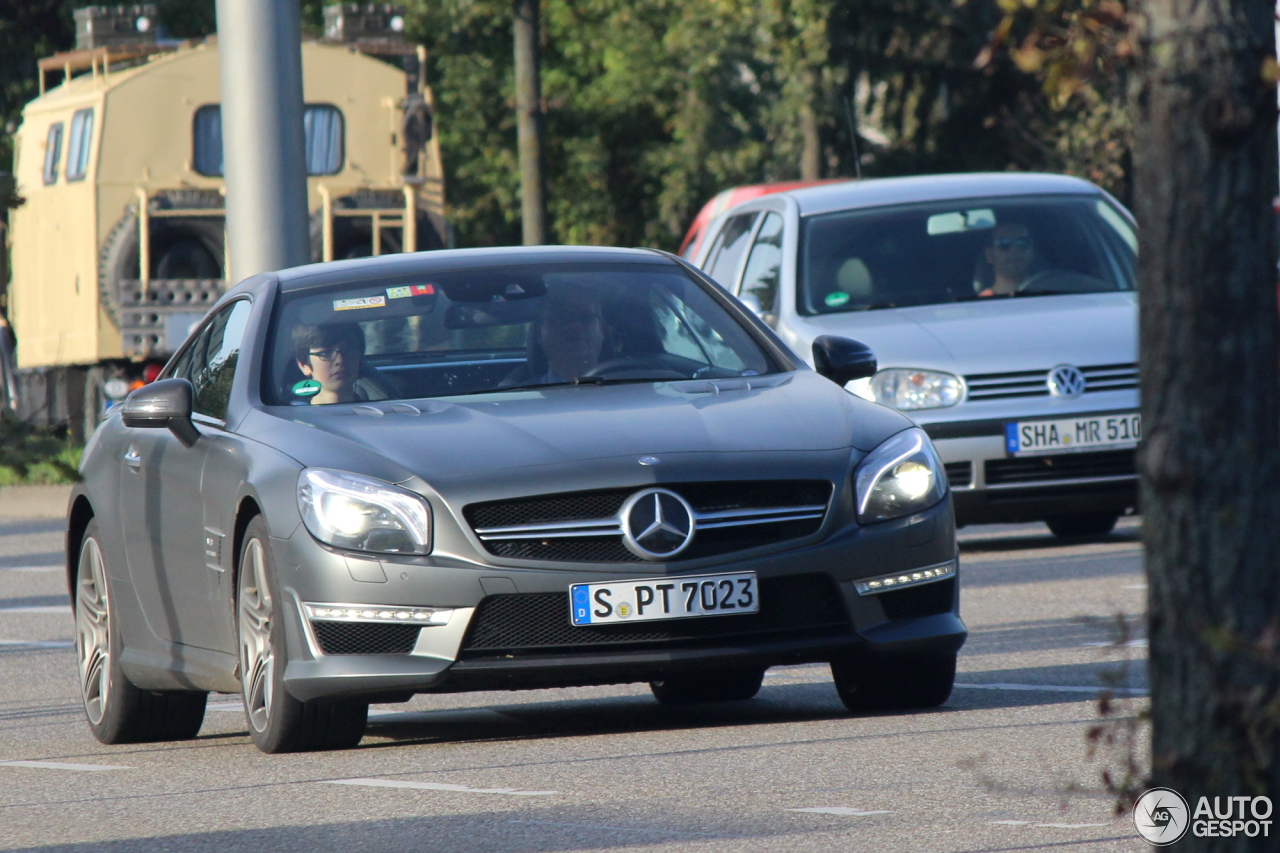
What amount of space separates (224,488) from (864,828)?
265 cm

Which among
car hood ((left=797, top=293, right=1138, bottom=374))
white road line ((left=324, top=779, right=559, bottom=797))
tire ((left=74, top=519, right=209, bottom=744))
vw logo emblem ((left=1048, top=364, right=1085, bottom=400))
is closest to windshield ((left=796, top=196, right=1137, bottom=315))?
car hood ((left=797, top=293, right=1138, bottom=374))

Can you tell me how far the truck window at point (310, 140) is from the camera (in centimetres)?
2605

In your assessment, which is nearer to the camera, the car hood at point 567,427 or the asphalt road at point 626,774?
the asphalt road at point 626,774

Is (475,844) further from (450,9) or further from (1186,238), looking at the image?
(450,9)

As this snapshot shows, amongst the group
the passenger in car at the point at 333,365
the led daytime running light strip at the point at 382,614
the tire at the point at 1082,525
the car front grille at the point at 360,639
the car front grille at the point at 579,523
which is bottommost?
the tire at the point at 1082,525

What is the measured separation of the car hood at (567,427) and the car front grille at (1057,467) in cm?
465

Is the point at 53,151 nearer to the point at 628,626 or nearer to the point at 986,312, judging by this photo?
the point at 986,312

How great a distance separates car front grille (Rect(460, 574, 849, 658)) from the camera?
6867 millimetres

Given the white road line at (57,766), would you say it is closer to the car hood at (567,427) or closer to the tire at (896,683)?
the car hood at (567,427)

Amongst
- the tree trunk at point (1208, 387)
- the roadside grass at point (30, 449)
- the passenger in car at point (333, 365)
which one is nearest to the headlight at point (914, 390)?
the passenger in car at point (333, 365)

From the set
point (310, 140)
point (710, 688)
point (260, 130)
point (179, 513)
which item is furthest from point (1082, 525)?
point (310, 140)

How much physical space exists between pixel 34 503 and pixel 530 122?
37.4ft

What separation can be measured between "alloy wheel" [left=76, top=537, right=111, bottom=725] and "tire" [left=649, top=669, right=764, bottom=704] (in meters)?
1.80

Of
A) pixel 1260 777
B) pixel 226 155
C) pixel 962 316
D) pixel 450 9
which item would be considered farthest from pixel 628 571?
pixel 450 9
